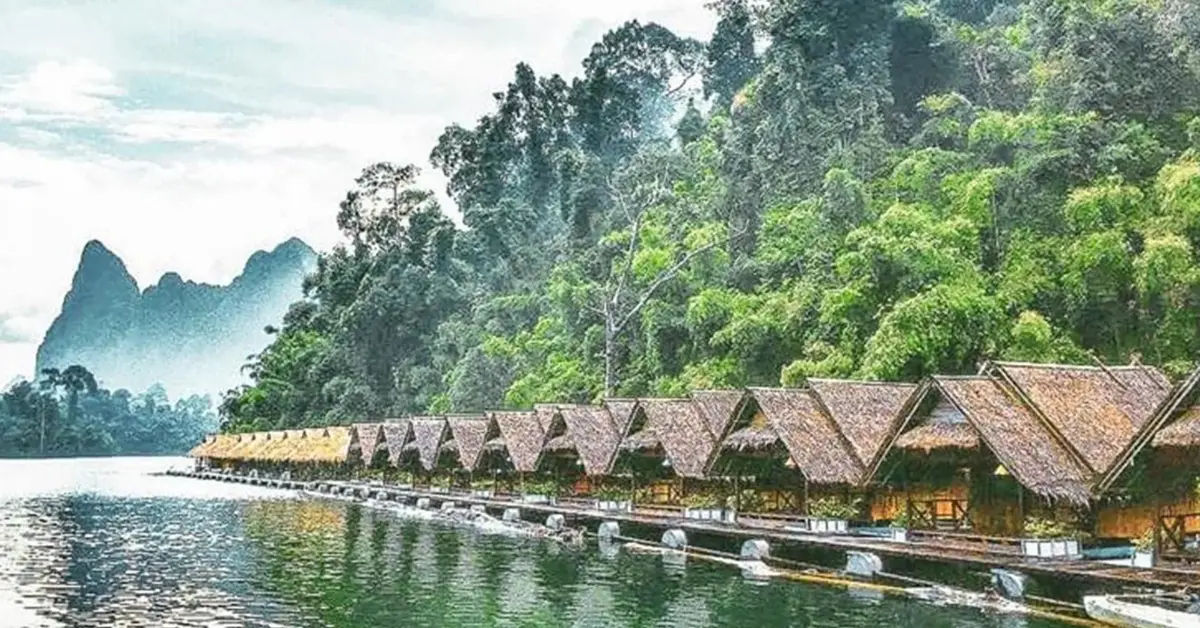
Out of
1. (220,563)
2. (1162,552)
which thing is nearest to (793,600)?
(1162,552)

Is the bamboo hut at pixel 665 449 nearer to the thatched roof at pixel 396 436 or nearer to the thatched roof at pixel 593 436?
the thatched roof at pixel 593 436

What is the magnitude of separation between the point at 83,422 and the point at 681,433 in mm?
123623

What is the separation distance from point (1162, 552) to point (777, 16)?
4128 centimetres

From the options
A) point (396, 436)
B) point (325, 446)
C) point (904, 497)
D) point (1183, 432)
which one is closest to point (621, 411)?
point (904, 497)

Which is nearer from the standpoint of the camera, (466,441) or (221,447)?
(466,441)

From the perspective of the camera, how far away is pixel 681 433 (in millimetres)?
29281

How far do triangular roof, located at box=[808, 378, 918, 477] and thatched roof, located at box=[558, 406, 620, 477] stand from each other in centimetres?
785

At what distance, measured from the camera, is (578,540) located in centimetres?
2961

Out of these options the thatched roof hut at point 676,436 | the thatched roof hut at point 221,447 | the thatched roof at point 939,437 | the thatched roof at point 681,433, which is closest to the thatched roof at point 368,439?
the thatched roof hut at point 676,436

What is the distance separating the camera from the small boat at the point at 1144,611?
1438cm

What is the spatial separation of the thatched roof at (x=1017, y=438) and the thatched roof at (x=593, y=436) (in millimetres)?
12280

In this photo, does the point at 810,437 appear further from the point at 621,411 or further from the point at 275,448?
the point at 275,448

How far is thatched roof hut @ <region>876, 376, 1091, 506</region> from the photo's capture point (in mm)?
18797

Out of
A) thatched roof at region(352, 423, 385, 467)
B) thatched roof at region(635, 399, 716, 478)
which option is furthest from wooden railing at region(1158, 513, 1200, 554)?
thatched roof at region(352, 423, 385, 467)
